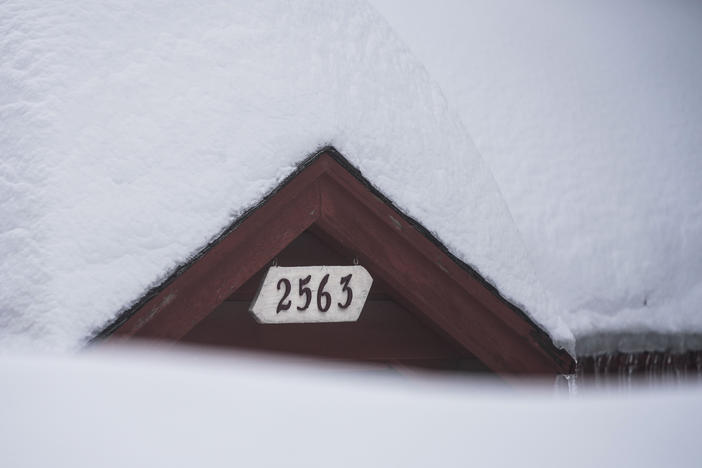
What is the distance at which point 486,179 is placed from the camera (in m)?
2.68

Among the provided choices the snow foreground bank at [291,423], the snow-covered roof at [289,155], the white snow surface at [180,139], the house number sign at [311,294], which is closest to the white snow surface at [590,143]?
the snow-covered roof at [289,155]

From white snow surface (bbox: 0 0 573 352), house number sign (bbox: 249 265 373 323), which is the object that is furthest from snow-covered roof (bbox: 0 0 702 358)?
house number sign (bbox: 249 265 373 323)

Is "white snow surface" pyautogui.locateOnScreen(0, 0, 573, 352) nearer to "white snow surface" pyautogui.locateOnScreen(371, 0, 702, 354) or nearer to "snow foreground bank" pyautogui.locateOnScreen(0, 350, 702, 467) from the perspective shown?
"white snow surface" pyautogui.locateOnScreen(371, 0, 702, 354)

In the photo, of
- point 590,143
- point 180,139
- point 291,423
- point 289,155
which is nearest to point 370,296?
point 289,155

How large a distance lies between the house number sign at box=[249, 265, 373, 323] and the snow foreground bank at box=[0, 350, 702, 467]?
135 centimetres

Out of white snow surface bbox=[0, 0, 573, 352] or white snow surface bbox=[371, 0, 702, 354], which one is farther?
white snow surface bbox=[371, 0, 702, 354]

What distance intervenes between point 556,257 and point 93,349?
1.90 metres

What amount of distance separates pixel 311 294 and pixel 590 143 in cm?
173

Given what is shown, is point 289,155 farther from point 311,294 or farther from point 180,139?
point 311,294

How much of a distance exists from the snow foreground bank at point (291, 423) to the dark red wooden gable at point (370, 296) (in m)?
1.21

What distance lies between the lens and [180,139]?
6.96 feet

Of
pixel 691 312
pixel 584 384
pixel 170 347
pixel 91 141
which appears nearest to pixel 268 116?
pixel 91 141

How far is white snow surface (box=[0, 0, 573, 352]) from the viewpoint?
1818 millimetres

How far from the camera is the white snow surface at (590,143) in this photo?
2.67m
